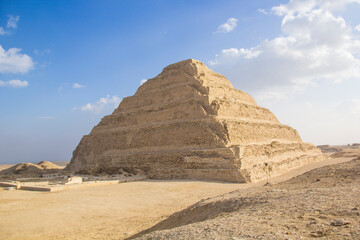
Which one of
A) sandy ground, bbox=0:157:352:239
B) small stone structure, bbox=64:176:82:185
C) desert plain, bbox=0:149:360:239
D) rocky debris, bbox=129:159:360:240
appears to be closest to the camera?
rocky debris, bbox=129:159:360:240

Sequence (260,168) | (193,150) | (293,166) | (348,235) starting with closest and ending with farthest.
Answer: (348,235), (260,168), (193,150), (293,166)

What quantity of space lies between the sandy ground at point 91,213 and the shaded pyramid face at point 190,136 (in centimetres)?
475

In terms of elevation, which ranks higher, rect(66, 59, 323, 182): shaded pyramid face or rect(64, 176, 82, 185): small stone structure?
rect(66, 59, 323, 182): shaded pyramid face

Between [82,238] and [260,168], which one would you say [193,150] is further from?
[82,238]

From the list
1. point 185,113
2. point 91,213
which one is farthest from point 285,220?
point 185,113

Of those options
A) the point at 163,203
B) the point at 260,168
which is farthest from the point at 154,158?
the point at 163,203

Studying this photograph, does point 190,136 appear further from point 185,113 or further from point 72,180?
point 72,180

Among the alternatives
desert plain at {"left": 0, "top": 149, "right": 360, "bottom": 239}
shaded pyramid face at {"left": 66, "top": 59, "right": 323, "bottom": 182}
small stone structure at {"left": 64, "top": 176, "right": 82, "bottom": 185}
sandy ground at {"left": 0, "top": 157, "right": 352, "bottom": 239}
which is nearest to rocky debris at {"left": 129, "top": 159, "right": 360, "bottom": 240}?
desert plain at {"left": 0, "top": 149, "right": 360, "bottom": 239}

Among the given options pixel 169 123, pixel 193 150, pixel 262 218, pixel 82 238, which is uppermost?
pixel 169 123

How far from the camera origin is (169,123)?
22938 millimetres

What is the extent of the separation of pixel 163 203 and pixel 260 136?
576 inches

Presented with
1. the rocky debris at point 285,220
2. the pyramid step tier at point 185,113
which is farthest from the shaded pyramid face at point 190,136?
the rocky debris at point 285,220

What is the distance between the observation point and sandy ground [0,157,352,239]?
686cm

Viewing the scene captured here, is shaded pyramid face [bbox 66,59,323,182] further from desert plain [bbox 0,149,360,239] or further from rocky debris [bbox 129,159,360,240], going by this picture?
rocky debris [bbox 129,159,360,240]
